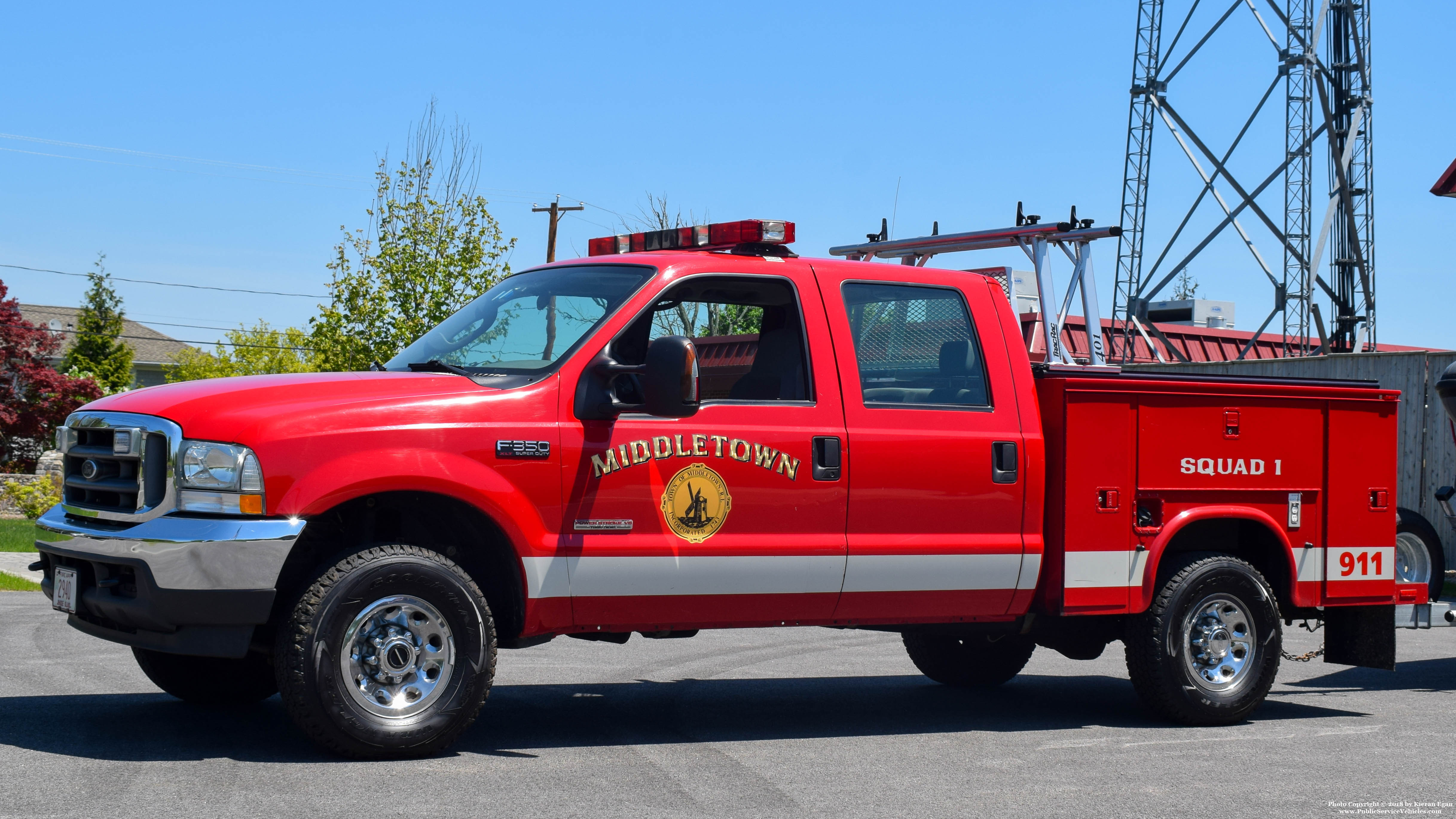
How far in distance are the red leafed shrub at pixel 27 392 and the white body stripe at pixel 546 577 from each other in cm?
2892

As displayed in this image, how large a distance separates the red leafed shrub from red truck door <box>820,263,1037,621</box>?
28808mm

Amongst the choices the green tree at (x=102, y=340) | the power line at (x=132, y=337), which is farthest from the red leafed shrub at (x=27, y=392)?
the green tree at (x=102, y=340)

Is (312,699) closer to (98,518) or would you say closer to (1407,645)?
(98,518)

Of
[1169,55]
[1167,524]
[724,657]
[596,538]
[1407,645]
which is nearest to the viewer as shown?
[596,538]

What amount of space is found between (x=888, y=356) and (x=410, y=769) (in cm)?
285

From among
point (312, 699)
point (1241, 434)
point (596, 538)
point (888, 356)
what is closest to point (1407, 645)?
point (1241, 434)

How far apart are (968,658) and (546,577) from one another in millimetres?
3626

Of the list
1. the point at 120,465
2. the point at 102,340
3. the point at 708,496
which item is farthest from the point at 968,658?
the point at 102,340

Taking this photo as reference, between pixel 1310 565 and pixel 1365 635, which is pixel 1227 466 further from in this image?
pixel 1365 635

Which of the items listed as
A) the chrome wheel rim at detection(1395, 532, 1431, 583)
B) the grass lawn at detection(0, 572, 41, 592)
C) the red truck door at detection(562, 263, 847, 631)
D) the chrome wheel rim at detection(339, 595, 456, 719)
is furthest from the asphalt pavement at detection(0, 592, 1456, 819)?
the grass lawn at detection(0, 572, 41, 592)

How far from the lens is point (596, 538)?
6.30 meters

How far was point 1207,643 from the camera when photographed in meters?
7.80

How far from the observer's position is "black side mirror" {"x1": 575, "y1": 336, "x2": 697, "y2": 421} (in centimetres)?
613

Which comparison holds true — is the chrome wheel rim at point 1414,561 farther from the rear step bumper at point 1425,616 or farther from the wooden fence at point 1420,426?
the wooden fence at point 1420,426
